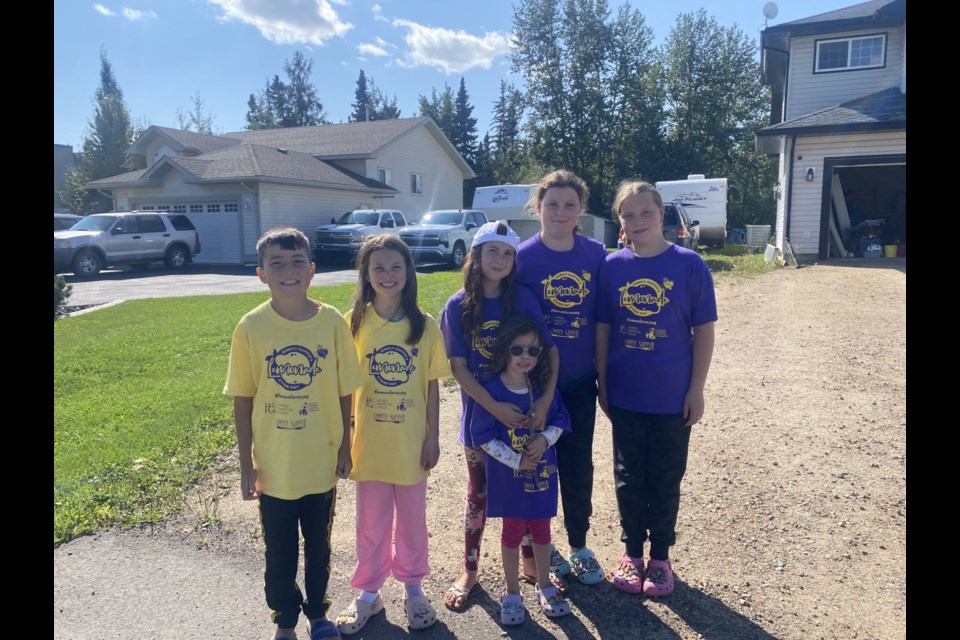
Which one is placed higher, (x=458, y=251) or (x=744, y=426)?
(x=458, y=251)

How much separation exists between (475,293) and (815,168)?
16.3 m

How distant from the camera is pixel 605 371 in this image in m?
3.23

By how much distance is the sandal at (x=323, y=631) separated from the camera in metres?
2.76

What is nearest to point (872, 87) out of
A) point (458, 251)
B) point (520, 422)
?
point (458, 251)

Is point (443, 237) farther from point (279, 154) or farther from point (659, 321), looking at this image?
point (659, 321)

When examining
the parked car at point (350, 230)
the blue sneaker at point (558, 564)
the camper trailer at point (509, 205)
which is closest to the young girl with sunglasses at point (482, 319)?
the blue sneaker at point (558, 564)

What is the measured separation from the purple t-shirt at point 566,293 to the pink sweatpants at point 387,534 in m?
0.93

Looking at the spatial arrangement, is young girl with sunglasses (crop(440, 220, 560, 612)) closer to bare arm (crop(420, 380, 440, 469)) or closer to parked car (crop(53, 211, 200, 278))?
bare arm (crop(420, 380, 440, 469))

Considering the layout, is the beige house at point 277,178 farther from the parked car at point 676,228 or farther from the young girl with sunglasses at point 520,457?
the young girl with sunglasses at point 520,457

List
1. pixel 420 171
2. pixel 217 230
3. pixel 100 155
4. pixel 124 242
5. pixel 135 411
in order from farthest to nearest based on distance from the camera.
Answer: pixel 100 155 → pixel 420 171 → pixel 217 230 → pixel 124 242 → pixel 135 411

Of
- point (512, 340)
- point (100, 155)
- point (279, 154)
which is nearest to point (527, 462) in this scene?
point (512, 340)

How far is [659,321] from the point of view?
306cm
